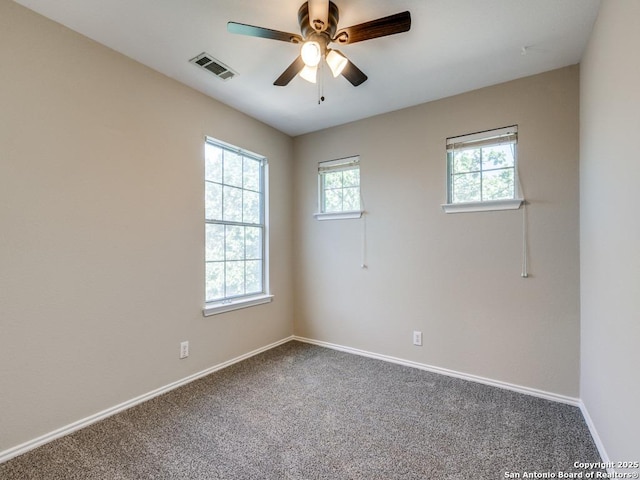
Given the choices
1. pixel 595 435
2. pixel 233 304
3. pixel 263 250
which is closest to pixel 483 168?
pixel 595 435

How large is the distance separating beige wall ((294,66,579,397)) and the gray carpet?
1.23ft

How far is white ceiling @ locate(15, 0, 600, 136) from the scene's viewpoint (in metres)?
1.75

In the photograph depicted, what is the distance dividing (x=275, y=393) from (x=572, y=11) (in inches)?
126

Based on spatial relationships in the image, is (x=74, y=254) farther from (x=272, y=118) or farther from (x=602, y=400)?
(x=602, y=400)

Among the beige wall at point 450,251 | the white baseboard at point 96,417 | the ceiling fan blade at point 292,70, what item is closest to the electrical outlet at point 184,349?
the white baseboard at point 96,417

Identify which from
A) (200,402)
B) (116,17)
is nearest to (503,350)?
(200,402)

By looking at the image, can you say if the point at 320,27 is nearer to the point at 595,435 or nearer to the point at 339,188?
the point at 339,188

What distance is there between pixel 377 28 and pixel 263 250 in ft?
7.94

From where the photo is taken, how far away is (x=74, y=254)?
193 centimetres

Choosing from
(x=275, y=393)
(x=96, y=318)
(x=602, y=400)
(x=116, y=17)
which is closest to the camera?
(x=602, y=400)

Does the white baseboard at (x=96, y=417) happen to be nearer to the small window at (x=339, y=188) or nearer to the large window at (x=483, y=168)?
the small window at (x=339, y=188)

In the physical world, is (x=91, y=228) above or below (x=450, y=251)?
above

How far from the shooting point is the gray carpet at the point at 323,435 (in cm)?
158

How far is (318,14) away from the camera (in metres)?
1.56
